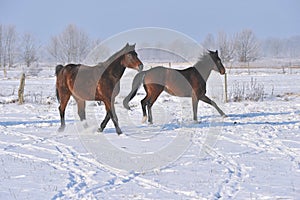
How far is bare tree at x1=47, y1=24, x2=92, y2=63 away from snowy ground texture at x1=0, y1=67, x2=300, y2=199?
141ft

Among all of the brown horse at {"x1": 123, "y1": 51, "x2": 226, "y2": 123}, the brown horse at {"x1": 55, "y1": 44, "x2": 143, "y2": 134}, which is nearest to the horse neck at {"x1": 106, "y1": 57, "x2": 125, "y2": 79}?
the brown horse at {"x1": 55, "y1": 44, "x2": 143, "y2": 134}

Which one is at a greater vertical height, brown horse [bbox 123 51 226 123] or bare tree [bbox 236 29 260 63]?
bare tree [bbox 236 29 260 63]

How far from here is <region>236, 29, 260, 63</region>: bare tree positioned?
222 feet

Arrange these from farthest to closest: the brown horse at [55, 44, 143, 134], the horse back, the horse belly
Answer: the horse belly, the horse back, the brown horse at [55, 44, 143, 134]

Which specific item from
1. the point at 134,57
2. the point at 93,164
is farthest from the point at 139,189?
the point at 134,57

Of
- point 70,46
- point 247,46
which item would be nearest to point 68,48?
point 70,46

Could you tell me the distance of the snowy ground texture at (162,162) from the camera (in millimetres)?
4328

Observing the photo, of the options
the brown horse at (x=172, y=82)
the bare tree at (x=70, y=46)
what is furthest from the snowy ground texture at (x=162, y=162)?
the bare tree at (x=70, y=46)

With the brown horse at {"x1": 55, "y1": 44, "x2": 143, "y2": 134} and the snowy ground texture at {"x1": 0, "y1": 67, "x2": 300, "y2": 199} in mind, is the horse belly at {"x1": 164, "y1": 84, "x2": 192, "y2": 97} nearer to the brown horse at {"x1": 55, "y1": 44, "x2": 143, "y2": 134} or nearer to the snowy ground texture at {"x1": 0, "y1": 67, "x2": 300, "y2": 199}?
the snowy ground texture at {"x1": 0, "y1": 67, "x2": 300, "y2": 199}

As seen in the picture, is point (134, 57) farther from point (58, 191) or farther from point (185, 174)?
point (58, 191)

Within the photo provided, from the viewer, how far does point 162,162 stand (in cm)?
576

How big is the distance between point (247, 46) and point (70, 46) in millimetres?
33473

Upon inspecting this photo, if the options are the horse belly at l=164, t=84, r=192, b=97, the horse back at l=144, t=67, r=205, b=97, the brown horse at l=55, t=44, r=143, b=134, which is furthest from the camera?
the horse belly at l=164, t=84, r=192, b=97

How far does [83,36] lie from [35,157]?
55133mm
